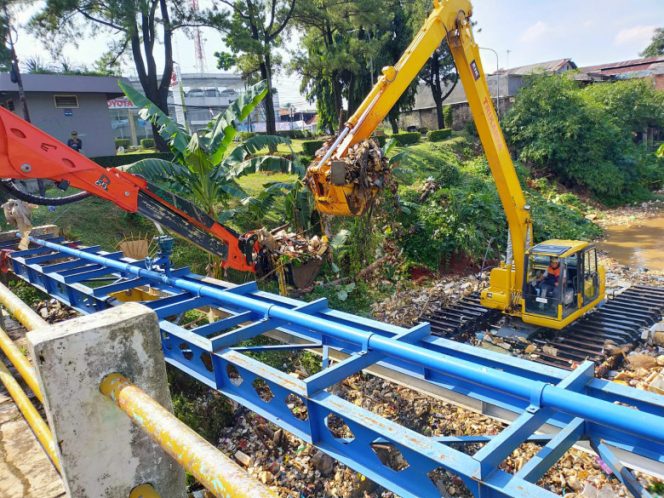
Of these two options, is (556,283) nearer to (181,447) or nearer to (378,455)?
(378,455)

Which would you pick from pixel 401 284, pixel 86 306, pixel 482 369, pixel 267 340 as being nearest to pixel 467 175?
pixel 401 284

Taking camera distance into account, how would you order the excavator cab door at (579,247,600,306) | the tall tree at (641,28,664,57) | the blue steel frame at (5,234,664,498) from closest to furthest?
the blue steel frame at (5,234,664,498)
the excavator cab door at (579,247,600,306)
the tall tree at (641,28,664,57)

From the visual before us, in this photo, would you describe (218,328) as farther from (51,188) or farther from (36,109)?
(36,109)

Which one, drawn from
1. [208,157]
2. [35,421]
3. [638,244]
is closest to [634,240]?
[638,244]

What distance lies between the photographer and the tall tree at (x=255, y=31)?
20.4m

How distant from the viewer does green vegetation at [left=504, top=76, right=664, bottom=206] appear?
24703 mm

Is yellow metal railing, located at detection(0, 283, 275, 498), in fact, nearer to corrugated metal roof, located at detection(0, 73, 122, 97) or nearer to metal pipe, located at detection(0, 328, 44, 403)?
metal pipe, located at detection(0, 328, 44, 403)

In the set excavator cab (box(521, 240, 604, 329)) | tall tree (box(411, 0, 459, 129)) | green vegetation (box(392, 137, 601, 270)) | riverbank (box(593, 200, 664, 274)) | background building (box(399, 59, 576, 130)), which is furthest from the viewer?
background building (box(399, 59, 576, 130))

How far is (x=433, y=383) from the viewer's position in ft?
10.8

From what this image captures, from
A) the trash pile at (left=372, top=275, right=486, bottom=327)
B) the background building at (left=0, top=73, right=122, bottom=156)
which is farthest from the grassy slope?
the background building at (left=0, top=73, right=122, bottom=156)

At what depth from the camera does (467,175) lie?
21062 millimetres

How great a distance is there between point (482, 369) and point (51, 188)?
15.4 metres

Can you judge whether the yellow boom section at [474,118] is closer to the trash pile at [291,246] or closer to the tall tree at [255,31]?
the trash pile at [291,246]

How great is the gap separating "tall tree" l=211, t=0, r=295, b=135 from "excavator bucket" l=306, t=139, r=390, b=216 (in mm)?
15243
